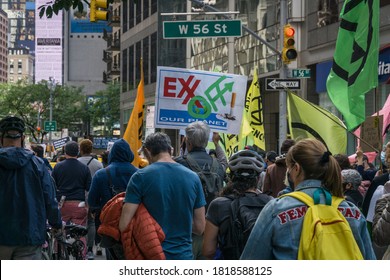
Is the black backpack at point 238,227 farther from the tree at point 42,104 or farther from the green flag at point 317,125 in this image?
the tree at point 42,104

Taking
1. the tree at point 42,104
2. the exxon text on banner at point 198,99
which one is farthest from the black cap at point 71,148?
the tree at point 42,104

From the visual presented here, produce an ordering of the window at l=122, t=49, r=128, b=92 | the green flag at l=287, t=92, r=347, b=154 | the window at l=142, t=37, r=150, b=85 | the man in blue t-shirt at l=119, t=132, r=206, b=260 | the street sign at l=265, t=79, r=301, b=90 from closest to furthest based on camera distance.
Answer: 1. the man in blue t-shirt at l=119, t=132, r=206, b=260
2. the green flag at l=287, t=92, r=347, b=154
3. the street sign at l=265, t=79, r=301, b=90
4. the window at l=142, t=37, r=150, b=85
5. the window at l=122, t=49, r=128, b=92

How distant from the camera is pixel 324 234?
4.47 metres

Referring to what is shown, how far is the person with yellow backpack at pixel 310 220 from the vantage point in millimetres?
4488

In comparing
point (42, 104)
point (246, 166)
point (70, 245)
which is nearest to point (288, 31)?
point (70, 245)

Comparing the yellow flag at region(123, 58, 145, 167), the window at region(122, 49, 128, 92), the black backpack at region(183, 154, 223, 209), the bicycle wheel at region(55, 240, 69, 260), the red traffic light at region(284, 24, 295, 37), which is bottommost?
the bicycle wheel at region(55, 240, 69, 260)

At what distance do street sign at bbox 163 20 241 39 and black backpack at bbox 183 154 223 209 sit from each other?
11.4 meters

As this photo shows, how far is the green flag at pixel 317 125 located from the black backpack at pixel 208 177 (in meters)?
3.86

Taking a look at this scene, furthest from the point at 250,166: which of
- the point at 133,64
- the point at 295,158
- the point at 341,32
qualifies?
the point at 133,64

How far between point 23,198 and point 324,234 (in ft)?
11.8

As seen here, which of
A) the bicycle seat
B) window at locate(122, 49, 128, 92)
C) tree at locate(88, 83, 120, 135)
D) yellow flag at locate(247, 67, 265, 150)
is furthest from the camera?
tree at locate(88, 83, 120, 135)

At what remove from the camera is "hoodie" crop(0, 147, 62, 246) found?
293 inches

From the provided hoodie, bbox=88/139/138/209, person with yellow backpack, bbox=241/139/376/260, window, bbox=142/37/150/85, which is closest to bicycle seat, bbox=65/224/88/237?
hoodie, bbox=88/139/138/209

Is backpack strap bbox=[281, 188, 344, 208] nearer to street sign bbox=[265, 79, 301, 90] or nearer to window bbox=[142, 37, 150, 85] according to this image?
street sign bbox=[265, 79, 301, 90]
